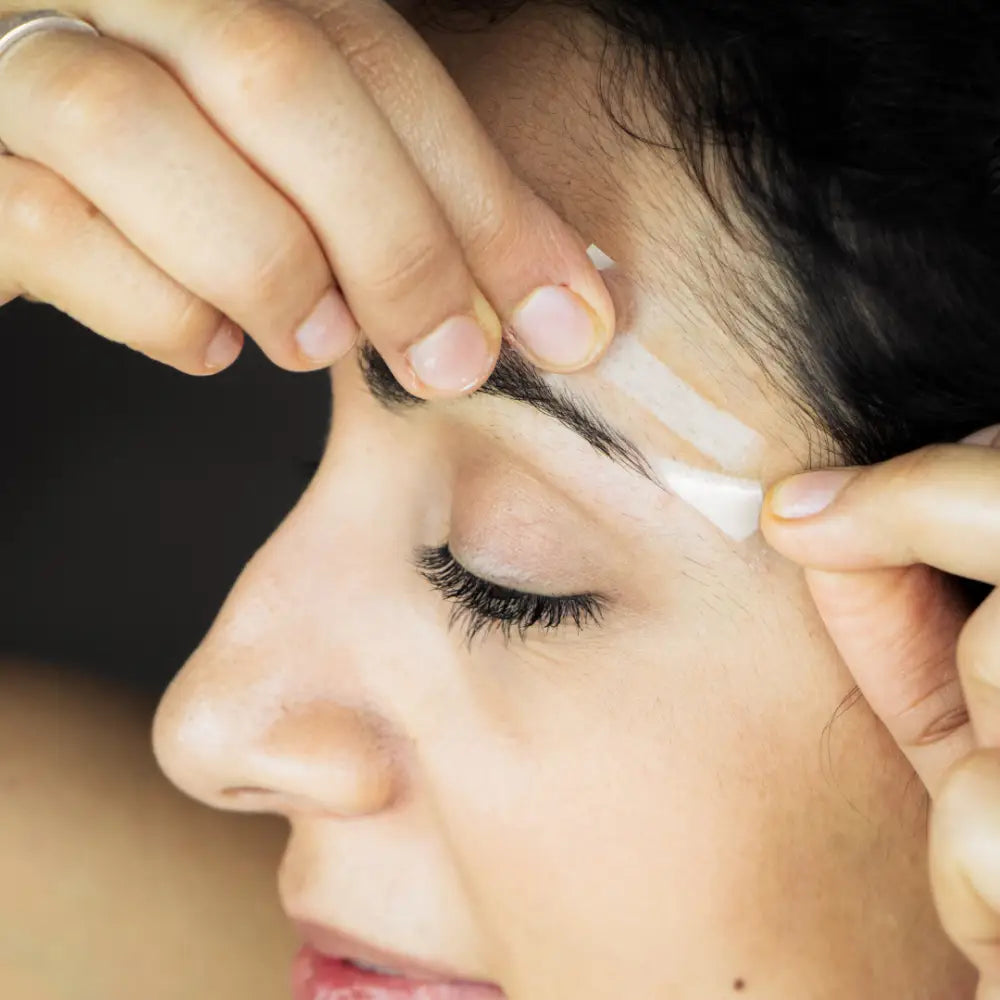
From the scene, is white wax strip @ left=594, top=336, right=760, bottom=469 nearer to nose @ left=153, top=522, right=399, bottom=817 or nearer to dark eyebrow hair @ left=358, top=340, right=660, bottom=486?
dark eyebrow hair @ left=358, top=340, right=660, bottom=486

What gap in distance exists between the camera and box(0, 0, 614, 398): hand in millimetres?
636

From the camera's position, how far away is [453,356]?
2.33ft

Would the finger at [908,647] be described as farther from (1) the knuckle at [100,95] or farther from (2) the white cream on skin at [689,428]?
(1) the knuckle at [100,95]

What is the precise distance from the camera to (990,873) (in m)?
0.66

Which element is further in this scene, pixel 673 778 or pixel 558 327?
pixel 673 778

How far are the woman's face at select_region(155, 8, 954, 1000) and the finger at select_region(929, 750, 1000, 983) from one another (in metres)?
0.15

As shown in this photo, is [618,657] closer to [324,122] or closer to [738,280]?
[738,280]

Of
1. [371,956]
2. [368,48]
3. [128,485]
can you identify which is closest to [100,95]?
[368,48]

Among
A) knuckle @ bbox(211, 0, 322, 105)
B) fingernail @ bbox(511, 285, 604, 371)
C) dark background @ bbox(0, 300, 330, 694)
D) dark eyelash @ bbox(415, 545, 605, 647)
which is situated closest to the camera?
knuckle @ bbox(211, 0, 322, 105)

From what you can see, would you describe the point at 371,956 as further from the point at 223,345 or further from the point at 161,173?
the point at 161,173

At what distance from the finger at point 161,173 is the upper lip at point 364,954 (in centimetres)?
60

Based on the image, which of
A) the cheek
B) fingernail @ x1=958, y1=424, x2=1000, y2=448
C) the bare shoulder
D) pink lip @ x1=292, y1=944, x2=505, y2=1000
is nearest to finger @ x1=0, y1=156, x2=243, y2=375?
the cheek

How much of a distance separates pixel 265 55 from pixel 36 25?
174 mm

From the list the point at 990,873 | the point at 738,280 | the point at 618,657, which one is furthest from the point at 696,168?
the point at 990,873
